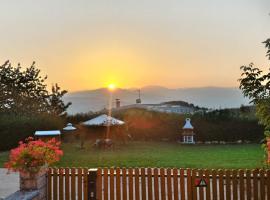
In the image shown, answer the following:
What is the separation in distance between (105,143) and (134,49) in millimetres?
7097

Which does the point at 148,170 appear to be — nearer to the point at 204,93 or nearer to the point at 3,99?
the point at 3,99

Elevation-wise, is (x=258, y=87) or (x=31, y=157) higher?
(x=258, y=87)

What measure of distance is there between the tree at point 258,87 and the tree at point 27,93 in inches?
794

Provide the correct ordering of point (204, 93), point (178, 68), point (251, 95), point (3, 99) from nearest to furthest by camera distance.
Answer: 1. point (251, 95)
2. point (178, 68)
3. point (3, 99)
4. point (204, 93)

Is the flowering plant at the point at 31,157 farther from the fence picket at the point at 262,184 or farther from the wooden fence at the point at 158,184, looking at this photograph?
the fence picket at the point at 262,184

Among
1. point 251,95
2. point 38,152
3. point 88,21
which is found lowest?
point 38,152

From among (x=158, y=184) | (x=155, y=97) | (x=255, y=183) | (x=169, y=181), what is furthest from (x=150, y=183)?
(x=155, y=97)

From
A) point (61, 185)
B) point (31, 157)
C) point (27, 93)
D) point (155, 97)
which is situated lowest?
point (61, 185)

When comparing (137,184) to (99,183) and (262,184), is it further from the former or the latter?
(262,184)

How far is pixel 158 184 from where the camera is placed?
707 cm

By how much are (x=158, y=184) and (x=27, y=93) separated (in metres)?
24.0

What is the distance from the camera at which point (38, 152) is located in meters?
6.70

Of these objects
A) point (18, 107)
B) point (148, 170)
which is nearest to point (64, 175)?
point (148, 170)

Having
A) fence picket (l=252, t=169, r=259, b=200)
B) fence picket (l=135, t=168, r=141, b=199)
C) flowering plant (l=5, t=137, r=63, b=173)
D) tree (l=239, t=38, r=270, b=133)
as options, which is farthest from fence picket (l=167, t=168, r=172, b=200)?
tree (l=239, t=38, r=270, b=133)
